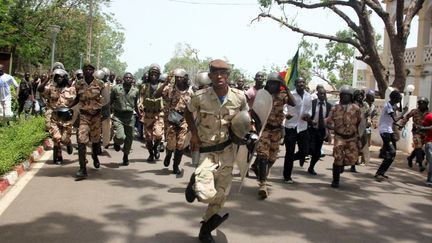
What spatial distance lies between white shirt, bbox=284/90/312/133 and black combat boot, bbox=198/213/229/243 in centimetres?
380

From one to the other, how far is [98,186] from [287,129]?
10.5 feet

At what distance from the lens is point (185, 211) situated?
18.9 ft

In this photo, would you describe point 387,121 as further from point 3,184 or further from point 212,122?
point 3,184

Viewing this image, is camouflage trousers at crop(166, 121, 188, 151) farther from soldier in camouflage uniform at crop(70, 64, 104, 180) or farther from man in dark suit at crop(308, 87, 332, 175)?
man in dark suit at crop(308, 87, 332, 175)

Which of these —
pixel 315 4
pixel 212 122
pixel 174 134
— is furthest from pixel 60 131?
pixel 315 4

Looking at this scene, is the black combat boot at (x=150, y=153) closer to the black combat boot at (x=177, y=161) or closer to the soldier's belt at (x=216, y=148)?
the black combat boot at (x=177, y=161)

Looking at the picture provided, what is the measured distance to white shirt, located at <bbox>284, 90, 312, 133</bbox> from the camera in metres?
8.04

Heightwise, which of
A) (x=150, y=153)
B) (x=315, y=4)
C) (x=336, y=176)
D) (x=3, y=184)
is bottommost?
(x=3, y=184)

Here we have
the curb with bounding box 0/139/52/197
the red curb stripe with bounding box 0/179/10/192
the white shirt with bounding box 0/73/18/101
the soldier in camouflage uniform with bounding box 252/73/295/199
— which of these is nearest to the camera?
the red curb stripe with bounding box 0/179/10/192

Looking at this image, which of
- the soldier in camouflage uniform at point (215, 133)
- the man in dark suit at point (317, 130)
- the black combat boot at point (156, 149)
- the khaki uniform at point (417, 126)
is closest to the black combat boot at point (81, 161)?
the black combat boot at point (156, 149)

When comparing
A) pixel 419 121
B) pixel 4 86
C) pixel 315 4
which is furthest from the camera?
pixel 315 4

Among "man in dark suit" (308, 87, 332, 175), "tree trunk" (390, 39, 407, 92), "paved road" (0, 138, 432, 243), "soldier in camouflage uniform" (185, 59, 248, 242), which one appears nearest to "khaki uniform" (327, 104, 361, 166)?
"paved road" (0, 138, 432, 243)

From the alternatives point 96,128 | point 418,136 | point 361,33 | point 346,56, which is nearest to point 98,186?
point 96,128

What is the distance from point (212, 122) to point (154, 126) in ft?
16.2
